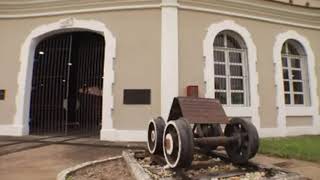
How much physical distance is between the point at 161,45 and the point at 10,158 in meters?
5.10

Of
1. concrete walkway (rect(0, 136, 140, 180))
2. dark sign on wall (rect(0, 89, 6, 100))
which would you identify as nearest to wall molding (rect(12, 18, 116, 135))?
dark sign on wall (rect(0, 89, 6, 100))

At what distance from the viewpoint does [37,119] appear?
1187cm

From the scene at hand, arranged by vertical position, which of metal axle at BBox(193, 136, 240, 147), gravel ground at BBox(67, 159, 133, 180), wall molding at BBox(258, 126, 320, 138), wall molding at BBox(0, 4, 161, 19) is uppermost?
wall molding at BBox(0, 4, 161, 19)

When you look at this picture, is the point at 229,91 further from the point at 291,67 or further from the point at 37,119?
the point at 37,119

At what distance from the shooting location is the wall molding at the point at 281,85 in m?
11.1

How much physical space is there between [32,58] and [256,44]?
A: 7659 mm

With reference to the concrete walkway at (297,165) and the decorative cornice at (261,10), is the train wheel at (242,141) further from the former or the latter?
the decorative cornice at (261,10)

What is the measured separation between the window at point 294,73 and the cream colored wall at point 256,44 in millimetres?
541

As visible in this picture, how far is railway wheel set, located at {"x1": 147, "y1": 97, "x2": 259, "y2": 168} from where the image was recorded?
15.3ft

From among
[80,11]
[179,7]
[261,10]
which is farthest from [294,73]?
[80,11]

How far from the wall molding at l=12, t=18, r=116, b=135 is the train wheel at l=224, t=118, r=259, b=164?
4.90 metres

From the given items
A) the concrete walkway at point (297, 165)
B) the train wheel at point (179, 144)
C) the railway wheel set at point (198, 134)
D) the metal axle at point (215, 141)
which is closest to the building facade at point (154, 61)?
the concrete walkway at point (297, 165)

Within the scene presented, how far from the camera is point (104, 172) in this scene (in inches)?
219

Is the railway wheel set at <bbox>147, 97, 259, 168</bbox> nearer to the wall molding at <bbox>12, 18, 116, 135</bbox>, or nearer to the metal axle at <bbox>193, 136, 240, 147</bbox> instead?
the metal axle at <bbox>193, 136, 240, 147</bbox>
